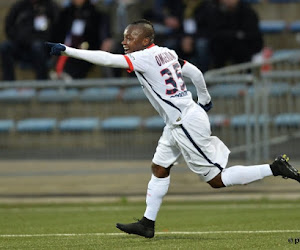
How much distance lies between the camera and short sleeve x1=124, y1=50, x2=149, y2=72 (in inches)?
326

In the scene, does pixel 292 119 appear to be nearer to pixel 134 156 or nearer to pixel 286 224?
pixel 134 156

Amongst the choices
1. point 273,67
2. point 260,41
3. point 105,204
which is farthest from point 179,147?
point 260,41

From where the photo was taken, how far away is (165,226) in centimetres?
1004

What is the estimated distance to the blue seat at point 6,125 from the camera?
14500 mm

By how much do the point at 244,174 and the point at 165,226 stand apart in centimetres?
179

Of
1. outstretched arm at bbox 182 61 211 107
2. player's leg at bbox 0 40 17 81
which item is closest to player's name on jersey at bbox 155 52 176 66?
outstretched arm at bbox 182 61 211 107

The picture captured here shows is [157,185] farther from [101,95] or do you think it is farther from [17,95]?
[17,95]

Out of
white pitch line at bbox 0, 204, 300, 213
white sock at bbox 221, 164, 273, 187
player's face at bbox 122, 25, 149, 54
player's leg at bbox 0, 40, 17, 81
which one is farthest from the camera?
player's leg at bbox 0, 40, 17, 81

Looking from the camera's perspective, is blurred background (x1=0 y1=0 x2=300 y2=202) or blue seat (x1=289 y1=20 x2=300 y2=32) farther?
blue seat (x1=289 y1=20 x2=300 y2=32)

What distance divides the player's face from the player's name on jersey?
22cm

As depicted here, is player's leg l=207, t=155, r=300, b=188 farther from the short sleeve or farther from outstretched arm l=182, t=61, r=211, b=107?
the short sleeve

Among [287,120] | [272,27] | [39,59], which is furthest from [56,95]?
[272,27]

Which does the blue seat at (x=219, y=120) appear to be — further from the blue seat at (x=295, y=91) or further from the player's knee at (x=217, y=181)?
the player's knee at (x=217, y=181)

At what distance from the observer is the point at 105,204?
Answer: 13453 mm
